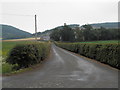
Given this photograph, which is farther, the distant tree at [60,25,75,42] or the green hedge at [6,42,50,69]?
the distant tree at [60,25,75,42]

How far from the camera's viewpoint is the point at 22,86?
6.73 m

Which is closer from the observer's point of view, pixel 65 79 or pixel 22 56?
pixel 65 79

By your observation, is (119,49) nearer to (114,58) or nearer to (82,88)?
(114,58)

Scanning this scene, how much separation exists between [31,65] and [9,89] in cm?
638

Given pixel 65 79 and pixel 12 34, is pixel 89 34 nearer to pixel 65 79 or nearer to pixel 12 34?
pixel 12 34

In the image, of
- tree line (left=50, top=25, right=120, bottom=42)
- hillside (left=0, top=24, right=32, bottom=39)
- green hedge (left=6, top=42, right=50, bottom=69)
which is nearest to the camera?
green hedge (left=6, top=42, right=50, bottom=69)

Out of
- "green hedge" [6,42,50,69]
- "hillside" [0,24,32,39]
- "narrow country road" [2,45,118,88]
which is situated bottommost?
"narrow country road" [2,45,118,88]

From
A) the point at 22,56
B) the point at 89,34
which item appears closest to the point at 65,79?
the point at 22,56

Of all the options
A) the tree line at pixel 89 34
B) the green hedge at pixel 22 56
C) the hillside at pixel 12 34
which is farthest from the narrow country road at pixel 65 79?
the tree line at pixel 89 34

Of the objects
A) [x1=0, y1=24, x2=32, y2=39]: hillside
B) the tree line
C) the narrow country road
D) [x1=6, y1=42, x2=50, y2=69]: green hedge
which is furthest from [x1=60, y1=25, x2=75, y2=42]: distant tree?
the narrow country road

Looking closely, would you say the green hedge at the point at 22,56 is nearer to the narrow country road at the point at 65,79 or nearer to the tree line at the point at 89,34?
the narrow country road at the point at 65,79

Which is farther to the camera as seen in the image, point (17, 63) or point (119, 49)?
point (17, 63)

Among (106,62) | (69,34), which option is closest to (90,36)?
(69,34)

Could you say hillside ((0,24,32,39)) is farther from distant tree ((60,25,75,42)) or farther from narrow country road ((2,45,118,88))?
narrow country road ((2,45,118,88))
